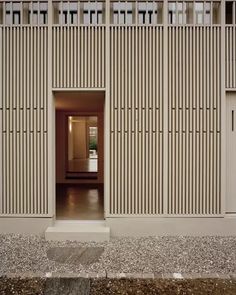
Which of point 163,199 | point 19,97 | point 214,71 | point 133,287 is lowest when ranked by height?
point 133,287

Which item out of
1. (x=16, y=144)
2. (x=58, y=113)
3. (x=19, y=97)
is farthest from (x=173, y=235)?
(x=58, y=113)

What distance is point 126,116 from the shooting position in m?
4.93

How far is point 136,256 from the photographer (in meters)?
3.99

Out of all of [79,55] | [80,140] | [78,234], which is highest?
[79,55]

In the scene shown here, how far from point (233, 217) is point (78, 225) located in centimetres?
270

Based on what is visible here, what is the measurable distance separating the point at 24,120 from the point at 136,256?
289 centimetres

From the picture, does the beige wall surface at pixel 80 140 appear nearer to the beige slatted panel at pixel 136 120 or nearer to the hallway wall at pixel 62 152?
the hallway wall at pixel 62 152

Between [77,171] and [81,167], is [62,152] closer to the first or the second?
[77,171]

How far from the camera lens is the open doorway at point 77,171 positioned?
5566 mm

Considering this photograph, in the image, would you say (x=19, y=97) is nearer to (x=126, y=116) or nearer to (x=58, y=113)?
(x=126, y=116)

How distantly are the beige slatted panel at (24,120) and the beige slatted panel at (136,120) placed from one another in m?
1.19

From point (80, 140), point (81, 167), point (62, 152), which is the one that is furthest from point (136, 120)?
point (80, 140)

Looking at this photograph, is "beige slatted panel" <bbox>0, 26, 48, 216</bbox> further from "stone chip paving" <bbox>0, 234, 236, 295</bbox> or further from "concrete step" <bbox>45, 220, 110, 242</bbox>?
"stone chip paving" <bbox>0, 234, 236, 295</bbox>

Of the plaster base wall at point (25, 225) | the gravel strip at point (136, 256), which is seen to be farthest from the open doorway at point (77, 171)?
the gravel strip at point (136, 256)
